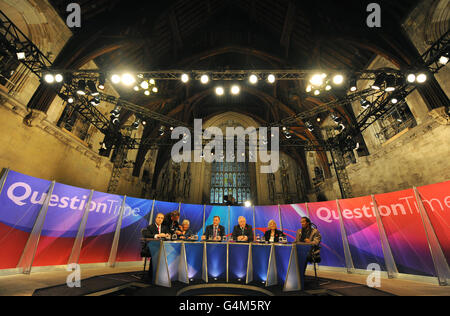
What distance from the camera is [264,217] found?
790 cm

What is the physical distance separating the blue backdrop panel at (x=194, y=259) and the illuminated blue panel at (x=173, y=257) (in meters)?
0.21

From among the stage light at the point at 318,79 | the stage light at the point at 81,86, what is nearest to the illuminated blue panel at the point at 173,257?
the stage light at the point at 81,86

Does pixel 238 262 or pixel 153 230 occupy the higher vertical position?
pixel 153 230

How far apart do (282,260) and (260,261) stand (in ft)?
1.62

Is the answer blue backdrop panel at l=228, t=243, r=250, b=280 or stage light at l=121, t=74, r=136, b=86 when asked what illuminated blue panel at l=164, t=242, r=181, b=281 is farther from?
stage light at l=121, t=74, r=136, b=86

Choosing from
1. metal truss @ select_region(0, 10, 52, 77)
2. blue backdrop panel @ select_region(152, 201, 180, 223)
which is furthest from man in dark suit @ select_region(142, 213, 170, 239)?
metal truss @ select_region(0, 10, 52, 77)

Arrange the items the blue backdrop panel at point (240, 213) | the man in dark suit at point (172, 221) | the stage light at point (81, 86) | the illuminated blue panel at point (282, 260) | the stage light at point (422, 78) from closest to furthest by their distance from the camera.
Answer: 1. the illuminated blue panel at point (282, 260)
2. the man in dark suit at point (172, 221)
3. the stage light at point (422, 78)
4. the stage light at point (81, 86)
5. the blue backdrop panel at point (240, 213)

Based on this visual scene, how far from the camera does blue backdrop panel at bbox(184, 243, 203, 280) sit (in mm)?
3729

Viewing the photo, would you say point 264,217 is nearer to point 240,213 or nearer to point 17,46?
point 240,213

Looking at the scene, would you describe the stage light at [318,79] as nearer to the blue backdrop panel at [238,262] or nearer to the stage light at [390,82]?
the stage light at [390,82]

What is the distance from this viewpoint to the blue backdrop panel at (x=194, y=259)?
3.73 m

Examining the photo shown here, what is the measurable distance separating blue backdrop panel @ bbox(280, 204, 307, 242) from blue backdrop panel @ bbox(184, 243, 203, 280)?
4.72 m

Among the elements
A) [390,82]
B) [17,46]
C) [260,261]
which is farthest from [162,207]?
[390,82]
